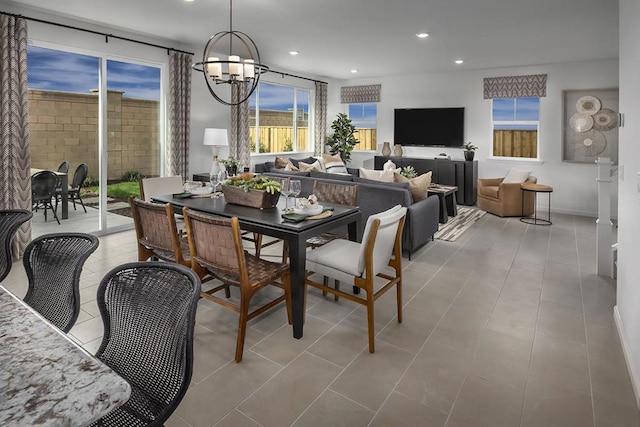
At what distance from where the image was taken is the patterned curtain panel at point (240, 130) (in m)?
6.85

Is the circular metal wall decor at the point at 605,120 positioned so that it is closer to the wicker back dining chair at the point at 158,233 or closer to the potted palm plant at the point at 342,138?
the potted palm plant at the point at 342,138

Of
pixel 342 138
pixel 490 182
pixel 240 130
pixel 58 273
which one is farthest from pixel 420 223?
pixel 342 138

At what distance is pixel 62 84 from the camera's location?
4.82 meters

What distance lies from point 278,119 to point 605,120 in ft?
18.8

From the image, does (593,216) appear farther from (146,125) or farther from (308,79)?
(146,125)

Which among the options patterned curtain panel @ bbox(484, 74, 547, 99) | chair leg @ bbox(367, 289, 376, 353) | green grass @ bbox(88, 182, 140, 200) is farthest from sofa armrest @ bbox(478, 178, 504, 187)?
green grass @ bbox(88, 182, 140, 200)

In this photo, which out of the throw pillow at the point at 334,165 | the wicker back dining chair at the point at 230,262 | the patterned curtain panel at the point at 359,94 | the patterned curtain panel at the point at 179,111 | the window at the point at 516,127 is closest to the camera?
the wicker back dining chair at the point at 230,262

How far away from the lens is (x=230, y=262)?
2.44 meters

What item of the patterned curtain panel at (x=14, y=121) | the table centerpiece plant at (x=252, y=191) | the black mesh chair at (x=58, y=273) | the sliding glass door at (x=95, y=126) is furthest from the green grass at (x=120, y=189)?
the black mesh chair at (x=58, y=273)

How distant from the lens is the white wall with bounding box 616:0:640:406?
2.20 meters

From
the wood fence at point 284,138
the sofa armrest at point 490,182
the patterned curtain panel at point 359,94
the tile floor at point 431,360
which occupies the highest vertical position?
the patterned curtain panel at point 359,94

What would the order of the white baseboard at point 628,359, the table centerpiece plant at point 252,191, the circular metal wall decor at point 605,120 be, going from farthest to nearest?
the circular metal wall decor at point 605,120 → the table centerpiece plant at point 252,191 → the white baseboard at point 628,359

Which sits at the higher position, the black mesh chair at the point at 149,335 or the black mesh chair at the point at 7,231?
the black mesh chair at the point at 7,231

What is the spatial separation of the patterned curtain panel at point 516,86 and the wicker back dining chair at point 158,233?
663 centimetres
